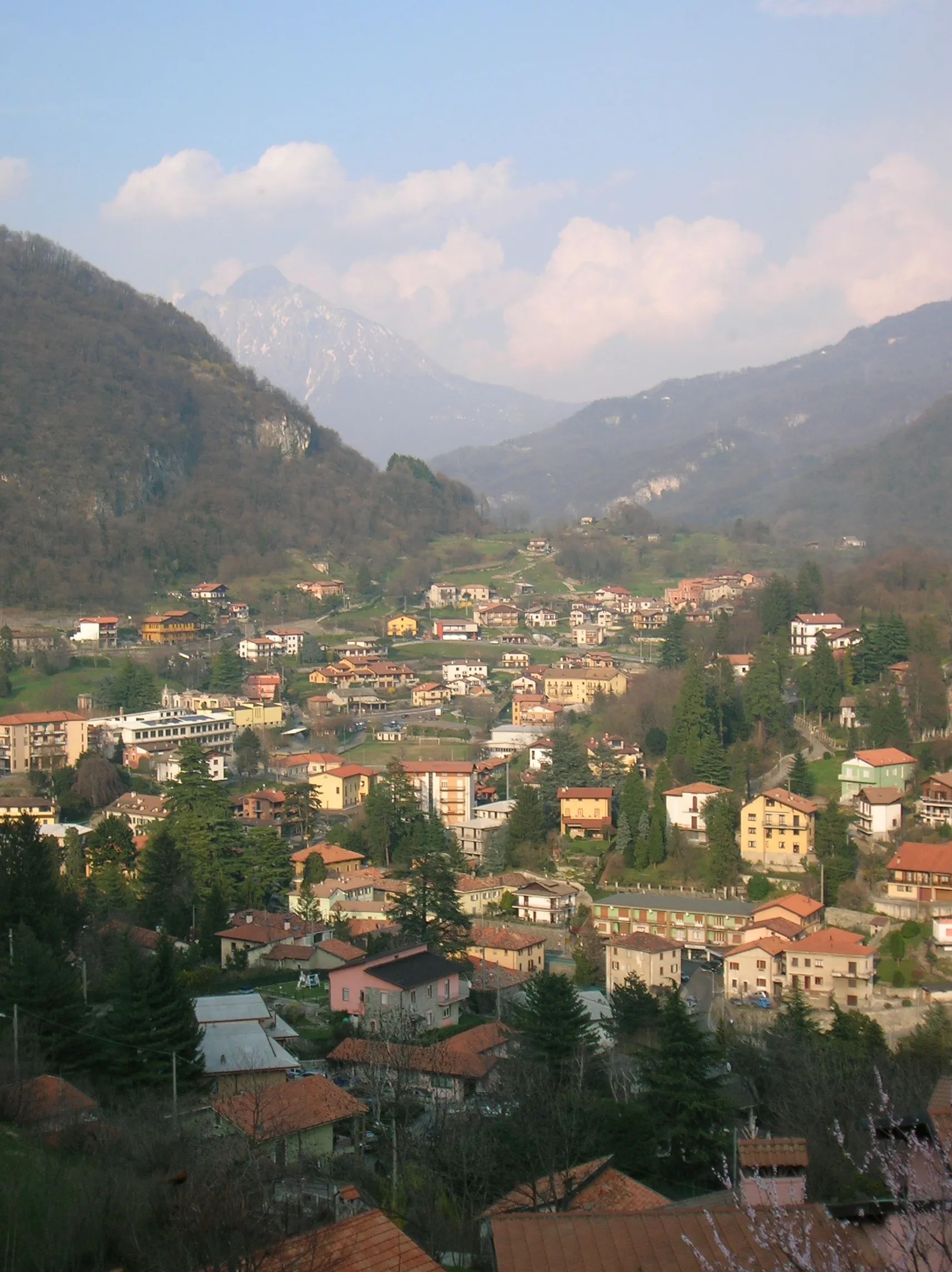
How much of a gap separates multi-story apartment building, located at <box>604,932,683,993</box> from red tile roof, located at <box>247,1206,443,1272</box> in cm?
1501

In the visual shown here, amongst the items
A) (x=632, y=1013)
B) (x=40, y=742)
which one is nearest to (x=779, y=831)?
(x=632, y=1013)

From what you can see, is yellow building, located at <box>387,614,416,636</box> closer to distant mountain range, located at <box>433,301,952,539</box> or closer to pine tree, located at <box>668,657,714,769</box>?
pine tree, located at <box>668,657,714,769</box>

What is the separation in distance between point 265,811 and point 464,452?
518 ft

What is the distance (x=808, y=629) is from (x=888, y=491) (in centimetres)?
5382

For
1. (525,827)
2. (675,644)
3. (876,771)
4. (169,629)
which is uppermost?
(169,629)

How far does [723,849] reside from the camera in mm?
23422

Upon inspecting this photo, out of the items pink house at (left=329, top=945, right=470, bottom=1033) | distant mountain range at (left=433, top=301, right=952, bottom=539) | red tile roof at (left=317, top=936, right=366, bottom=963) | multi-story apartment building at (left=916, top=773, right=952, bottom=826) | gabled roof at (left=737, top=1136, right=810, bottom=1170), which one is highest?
distant mountain range at (left=433, top=301, right=952, bottom=539)

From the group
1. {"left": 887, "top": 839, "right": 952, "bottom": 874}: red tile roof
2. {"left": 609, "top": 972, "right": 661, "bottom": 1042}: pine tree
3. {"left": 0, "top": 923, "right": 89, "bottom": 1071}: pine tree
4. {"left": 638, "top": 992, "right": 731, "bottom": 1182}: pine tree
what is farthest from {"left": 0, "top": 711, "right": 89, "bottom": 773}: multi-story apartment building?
{"left": 638, "top": 992, "right": 731, "bottom": 1182}: pine tree

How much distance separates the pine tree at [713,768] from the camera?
87.0 feet

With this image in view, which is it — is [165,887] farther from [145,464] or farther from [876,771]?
[145,464]

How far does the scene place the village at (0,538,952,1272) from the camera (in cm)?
959

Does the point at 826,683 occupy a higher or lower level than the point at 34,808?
higher

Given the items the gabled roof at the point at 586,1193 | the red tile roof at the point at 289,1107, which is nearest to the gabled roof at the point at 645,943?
the red tile roof at the point at 289,1107

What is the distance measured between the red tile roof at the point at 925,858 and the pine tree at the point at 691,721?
6393 millimetres
